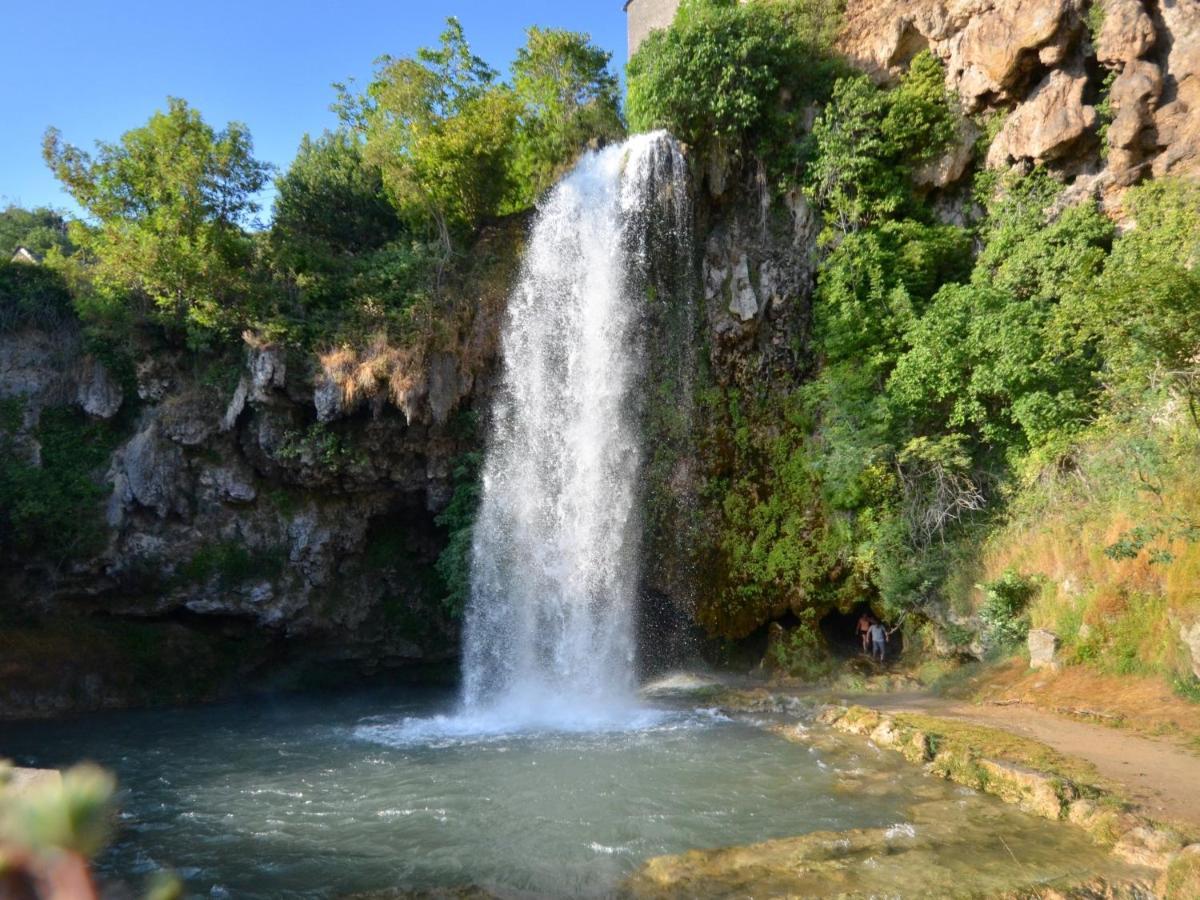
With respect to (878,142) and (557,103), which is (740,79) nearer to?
(878,142)

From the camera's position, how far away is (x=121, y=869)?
7.24 m

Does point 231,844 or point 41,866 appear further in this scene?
point 231,844

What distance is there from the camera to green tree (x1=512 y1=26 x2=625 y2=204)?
20875mm

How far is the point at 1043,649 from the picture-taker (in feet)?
38.8

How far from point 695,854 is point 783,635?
9.28m

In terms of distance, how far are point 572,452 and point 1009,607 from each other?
28.7 feet

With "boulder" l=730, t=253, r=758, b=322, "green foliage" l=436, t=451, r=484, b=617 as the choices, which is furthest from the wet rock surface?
"boulder" l=730, t=253, r=758, b=322

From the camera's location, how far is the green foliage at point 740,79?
17.4 meters

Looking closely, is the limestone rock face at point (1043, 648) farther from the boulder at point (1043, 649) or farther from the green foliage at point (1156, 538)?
the green foliage at point (1156, 538)

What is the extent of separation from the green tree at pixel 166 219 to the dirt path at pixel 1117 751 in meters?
15.8

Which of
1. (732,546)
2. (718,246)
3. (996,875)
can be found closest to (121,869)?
(996,875)

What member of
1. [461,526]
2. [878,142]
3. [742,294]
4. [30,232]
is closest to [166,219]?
[461,526]

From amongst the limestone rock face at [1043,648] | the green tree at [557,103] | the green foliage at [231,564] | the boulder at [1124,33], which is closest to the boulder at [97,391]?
the green foliage at [231,564]

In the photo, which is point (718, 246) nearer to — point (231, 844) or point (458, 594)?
point (458, 594)
